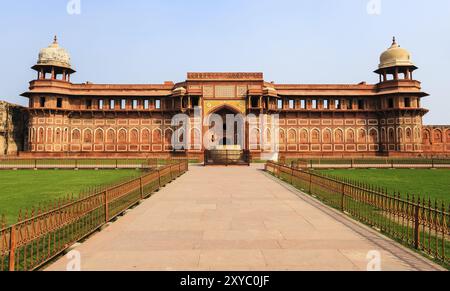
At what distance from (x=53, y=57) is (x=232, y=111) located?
22055 mm

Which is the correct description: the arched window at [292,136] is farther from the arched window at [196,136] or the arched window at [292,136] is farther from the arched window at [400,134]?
the arched window at [400,134]

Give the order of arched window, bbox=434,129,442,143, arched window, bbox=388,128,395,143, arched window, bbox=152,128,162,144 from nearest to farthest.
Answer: arched window, bbox=388,128,395,143 < arched window, bbox=152,128,162,144 < arched window, bbox=434,129,442,143

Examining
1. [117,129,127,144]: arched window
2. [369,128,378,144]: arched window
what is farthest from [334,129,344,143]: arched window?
[117,129,127,144]: arched window

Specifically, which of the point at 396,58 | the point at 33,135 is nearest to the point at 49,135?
the point at 33,135

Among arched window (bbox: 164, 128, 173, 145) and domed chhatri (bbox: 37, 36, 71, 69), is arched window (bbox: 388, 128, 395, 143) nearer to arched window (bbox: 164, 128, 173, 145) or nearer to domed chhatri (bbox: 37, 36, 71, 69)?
arched window (bbox: 164, 128, 173, 145)

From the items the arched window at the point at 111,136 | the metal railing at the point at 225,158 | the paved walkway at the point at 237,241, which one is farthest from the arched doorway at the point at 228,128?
the paved walkway at the point at 237,241

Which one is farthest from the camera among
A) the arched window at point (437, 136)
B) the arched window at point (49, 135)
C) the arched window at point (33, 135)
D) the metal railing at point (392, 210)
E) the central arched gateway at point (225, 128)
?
the arched window at point (437, 136)

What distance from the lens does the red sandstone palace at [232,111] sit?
33.2 meters

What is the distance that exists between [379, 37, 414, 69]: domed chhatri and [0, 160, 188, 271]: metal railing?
35404mm

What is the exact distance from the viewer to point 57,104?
34.6 meters

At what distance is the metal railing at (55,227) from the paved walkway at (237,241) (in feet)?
0.89

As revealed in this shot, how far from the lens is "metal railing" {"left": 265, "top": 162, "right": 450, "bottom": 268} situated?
165 inches

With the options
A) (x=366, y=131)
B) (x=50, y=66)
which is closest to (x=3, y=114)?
(x=50, y=66)
